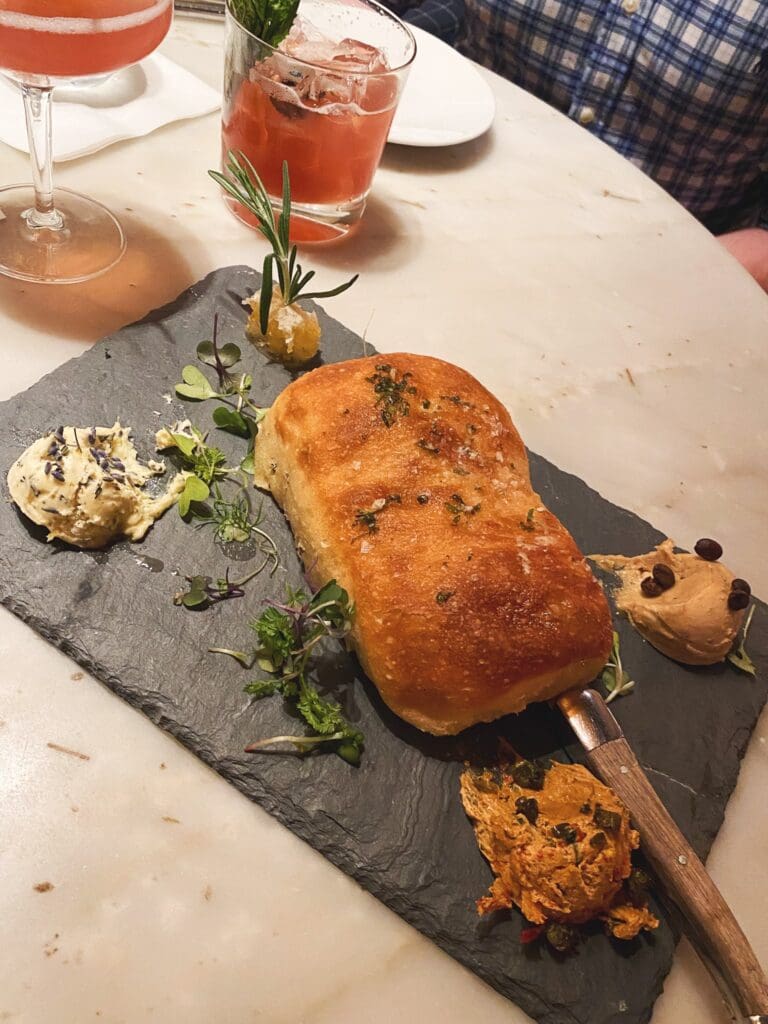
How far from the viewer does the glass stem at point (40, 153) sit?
155 cm

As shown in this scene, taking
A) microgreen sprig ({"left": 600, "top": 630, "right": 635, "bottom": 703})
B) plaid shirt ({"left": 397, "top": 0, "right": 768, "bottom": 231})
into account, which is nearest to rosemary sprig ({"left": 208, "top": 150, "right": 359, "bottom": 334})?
microgreen sprig ({"left": 600, "top": 630, "right": 635, "bottom": 703})

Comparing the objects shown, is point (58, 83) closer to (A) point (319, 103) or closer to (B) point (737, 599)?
(A) point (319, 103)

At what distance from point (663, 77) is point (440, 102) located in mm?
972

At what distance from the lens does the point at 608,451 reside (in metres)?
1.82

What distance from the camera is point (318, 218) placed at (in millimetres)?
1969

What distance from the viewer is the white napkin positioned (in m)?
1.98

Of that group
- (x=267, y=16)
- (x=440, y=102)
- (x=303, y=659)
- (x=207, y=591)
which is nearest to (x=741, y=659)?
(x=303, y=659)

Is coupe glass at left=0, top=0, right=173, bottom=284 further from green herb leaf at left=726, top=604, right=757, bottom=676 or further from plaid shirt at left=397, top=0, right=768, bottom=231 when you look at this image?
plaid shirt at left=397, top=0, right=768, bottom=231

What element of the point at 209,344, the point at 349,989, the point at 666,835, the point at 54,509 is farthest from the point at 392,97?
the point at 349,989

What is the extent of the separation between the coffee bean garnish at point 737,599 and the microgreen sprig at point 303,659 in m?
0.61

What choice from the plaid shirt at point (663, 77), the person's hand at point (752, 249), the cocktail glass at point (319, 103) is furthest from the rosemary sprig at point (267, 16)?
the person's hand at point (752, 249)

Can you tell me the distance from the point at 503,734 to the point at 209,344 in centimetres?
88

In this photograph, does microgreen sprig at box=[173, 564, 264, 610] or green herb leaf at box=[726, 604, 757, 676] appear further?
green herb leaf at box=[726, 604, 757, 676]

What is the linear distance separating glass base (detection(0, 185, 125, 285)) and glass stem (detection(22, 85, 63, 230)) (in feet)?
0.04
